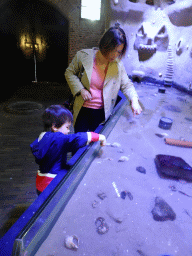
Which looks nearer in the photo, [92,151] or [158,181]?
[158,181]

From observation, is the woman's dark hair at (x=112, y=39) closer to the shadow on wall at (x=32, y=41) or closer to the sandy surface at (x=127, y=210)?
the sandy surface at (x=127, y=210)

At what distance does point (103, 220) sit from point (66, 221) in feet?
0.50

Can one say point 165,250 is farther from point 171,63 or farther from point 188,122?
point 171,63

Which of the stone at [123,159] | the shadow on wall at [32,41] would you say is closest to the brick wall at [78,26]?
the shadow on wall at [32,41]

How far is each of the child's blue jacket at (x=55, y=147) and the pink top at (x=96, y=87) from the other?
660mm

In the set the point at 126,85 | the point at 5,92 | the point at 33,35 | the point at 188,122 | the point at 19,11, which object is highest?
the point at 19,11

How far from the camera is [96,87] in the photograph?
183cm

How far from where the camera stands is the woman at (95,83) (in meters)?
1.76

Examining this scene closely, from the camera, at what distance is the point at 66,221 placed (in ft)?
2.58

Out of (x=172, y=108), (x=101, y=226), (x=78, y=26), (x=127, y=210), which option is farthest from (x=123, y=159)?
(x=78, y=26)

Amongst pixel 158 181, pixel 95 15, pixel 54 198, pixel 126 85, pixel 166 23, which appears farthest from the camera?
pixel 95 15

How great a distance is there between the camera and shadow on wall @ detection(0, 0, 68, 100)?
7.00m

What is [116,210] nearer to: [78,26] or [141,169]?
[141,169]

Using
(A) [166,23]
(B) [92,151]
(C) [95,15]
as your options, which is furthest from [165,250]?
(C) [95,15]
